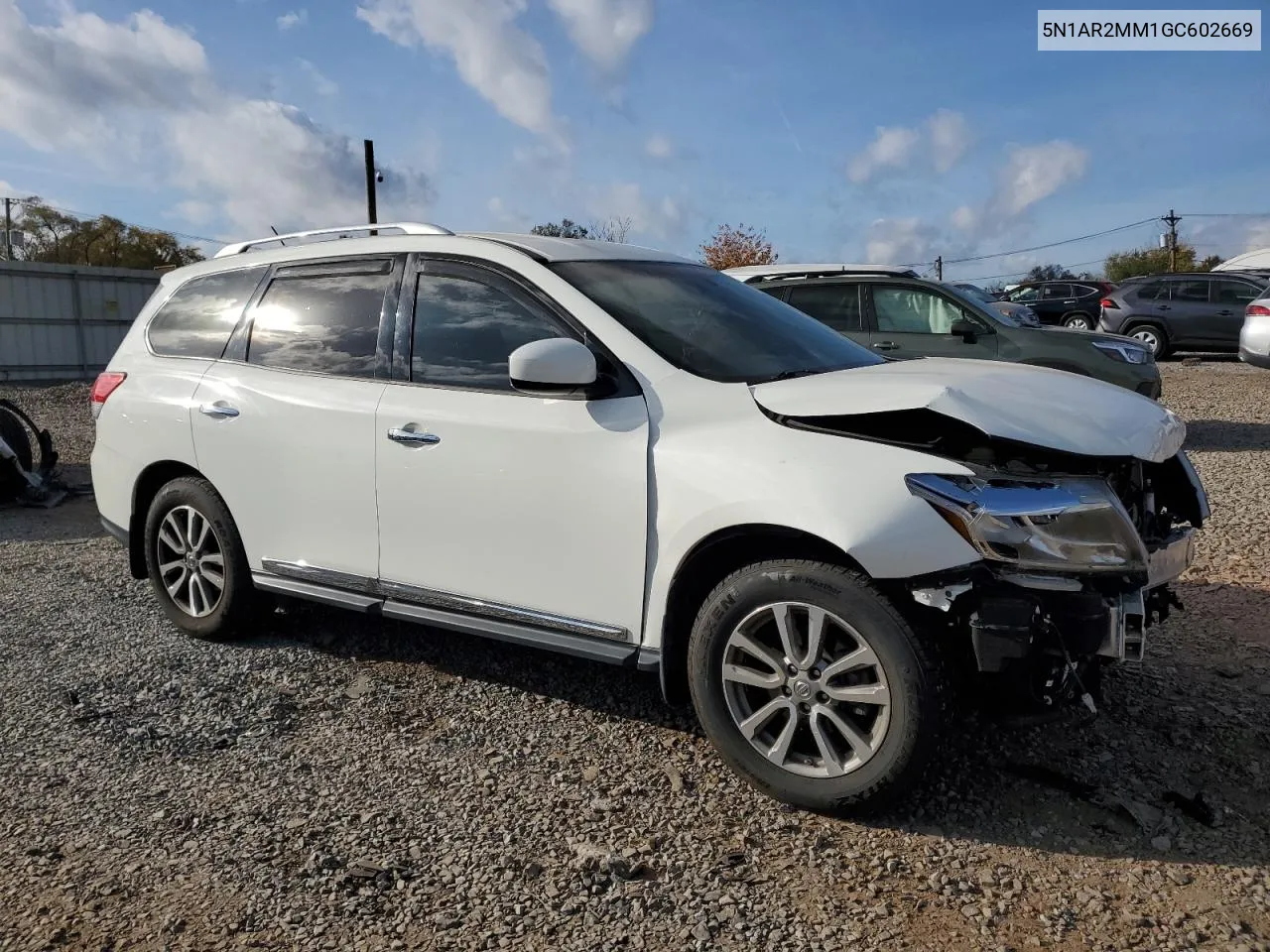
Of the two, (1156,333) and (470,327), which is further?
(1156,333)

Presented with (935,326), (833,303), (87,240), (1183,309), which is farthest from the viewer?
(87,240)

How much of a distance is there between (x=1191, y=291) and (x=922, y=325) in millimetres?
12203

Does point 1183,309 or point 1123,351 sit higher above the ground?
point 1183,309

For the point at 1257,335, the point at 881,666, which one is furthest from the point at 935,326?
the point at 881,666

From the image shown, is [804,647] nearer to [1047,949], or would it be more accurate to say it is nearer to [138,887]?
[1047,949]

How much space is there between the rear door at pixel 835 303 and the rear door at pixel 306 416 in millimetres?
6311

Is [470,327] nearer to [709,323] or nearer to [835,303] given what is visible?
[709,323]

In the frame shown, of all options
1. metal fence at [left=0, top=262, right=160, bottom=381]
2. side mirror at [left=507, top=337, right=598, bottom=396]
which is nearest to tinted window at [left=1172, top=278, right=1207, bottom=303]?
side mirror at [left=507, top=337, right=598, bottom=396]

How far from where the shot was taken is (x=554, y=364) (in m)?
3.22

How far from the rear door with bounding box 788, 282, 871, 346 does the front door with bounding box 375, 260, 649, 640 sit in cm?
646

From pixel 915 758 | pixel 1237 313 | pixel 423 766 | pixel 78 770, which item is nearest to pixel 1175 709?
pixel 915 758

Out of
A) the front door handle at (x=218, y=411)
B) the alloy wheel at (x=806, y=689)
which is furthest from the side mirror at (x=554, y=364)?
the front door handle at (x=218, y=411)

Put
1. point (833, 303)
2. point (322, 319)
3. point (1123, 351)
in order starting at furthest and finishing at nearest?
point (833, 303) → point (1123, 351) → point (322, 319)

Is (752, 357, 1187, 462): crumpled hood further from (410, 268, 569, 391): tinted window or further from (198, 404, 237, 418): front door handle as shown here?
(198, 404, 237, 418): front door handle
